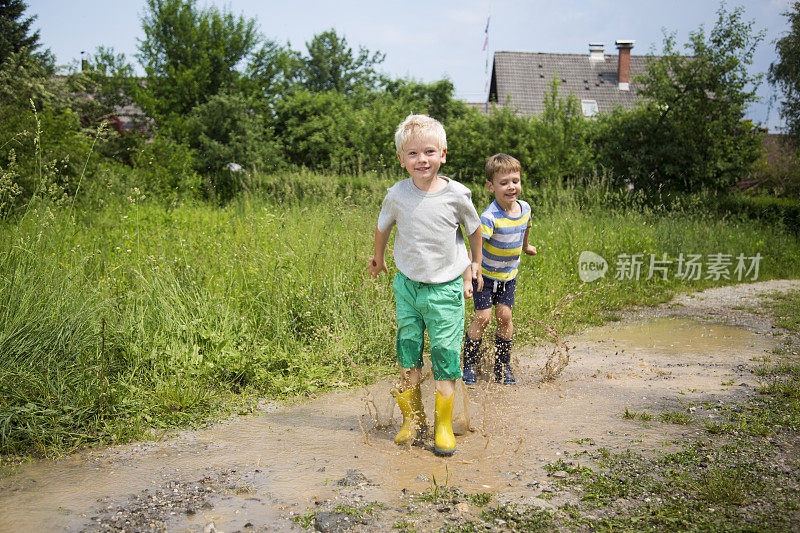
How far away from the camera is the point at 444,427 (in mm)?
3430

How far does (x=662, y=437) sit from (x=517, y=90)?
28281 millimetres

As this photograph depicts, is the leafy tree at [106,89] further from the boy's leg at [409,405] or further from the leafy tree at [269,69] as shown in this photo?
the boy's leg at [409,405]

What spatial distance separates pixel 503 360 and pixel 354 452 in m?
1.70

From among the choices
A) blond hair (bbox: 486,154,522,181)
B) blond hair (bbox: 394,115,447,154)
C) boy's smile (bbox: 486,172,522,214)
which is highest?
blond hair (bbox: 394,115,447,154)

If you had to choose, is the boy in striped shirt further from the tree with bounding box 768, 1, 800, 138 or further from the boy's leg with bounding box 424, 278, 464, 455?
the tree with bounding box 768, 1, 800, 138

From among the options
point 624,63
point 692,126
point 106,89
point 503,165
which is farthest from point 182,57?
point 624,63

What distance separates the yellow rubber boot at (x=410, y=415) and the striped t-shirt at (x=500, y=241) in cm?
133

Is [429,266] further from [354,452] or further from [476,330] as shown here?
[476,330]

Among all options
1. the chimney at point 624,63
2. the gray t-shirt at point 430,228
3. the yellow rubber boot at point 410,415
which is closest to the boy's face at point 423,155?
the gray t-shirt at point 430,228

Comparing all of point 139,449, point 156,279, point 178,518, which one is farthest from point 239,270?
point 178,518

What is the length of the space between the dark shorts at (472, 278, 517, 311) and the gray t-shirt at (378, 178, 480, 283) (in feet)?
3.30

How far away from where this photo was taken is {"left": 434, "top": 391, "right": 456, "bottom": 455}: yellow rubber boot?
3.35m

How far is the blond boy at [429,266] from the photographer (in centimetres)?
338

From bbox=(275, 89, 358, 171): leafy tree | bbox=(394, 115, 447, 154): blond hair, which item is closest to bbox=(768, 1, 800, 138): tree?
bbox=(275, 89, 358, 171): leafy tree
